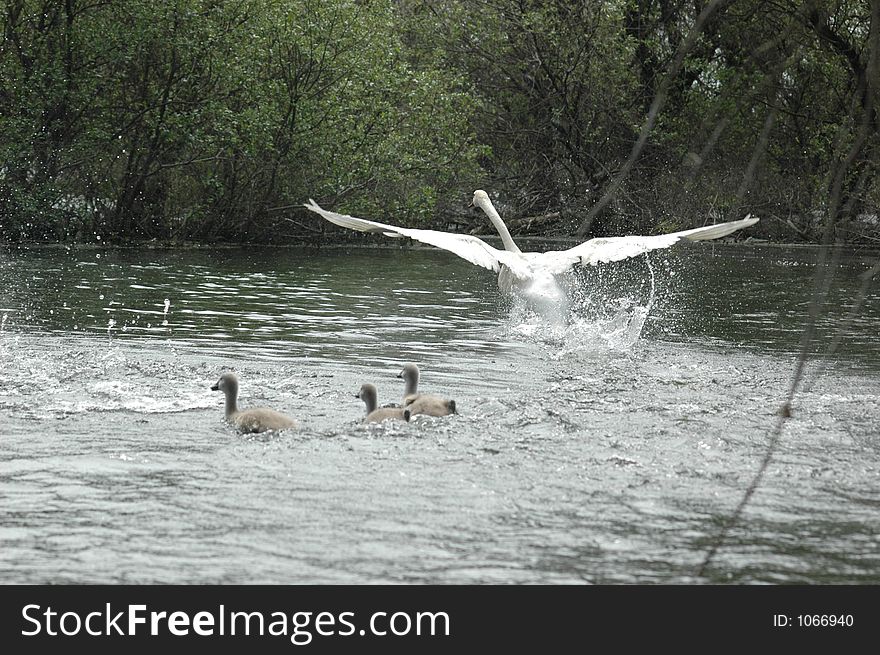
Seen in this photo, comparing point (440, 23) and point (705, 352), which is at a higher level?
point (440, 23)

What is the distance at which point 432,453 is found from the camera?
26.7 feet

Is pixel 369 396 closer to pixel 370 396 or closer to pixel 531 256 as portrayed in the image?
pixel 370 396

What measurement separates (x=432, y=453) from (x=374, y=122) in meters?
22.9

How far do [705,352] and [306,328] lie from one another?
15.7 feet

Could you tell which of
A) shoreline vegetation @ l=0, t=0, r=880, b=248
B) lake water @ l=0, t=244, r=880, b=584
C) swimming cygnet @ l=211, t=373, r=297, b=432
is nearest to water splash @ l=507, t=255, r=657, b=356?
lake water @ l=0, t=244, r=880, b=584

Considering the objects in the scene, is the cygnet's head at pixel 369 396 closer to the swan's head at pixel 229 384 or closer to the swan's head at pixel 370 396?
the swan's head at pixel 370 396

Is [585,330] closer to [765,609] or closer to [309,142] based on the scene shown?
[765,609]

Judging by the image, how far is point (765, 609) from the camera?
5465 mm

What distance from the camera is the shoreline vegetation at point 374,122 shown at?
2720 centimetres

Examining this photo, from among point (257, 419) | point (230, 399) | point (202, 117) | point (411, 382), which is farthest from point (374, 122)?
point (257, 419)

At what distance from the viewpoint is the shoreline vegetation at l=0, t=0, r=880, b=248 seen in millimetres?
27203

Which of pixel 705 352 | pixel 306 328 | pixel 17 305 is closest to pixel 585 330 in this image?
pixel 705 352

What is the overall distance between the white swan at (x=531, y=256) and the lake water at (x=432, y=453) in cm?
66

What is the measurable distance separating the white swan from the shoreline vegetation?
897cm
